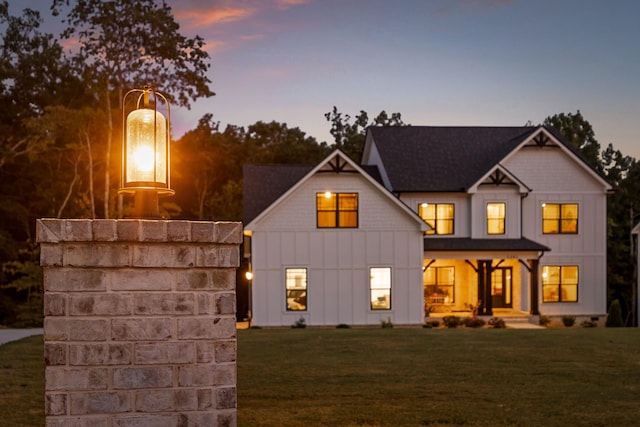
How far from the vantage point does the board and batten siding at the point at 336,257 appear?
24.9 m

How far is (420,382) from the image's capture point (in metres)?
10.8

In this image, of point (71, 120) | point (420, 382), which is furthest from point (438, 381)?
point (71, 120)

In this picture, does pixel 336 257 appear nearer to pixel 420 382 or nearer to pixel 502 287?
pixel 502 287

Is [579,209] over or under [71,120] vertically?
under

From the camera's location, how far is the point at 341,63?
29.3 m

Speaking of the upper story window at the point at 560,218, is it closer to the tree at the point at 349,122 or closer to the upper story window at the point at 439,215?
the upper story window at the point at 439,215

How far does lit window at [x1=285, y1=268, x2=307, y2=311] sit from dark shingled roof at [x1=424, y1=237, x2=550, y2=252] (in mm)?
5165

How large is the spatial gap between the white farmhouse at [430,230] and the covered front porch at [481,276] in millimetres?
53

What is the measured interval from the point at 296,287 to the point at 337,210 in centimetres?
330

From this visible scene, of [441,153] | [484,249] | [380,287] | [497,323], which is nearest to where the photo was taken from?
[497,323]

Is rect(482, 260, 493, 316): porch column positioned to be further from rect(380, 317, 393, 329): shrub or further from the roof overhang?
rect(380, 317, 393, 329): shrub

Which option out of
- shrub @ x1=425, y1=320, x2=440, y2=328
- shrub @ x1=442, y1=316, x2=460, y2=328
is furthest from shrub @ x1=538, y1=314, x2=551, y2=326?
shrub @ x1=425, y1=320, x2=440, y2=328

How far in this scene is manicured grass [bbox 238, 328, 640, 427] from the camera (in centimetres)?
858

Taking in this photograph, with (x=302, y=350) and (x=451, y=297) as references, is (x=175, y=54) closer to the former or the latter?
(x=451, y=297)
